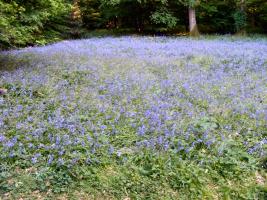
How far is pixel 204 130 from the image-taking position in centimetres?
581

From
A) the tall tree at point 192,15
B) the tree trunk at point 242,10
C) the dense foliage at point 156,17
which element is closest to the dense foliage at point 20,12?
the dense foliage at point 156,17

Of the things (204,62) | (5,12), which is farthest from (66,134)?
(204,62)

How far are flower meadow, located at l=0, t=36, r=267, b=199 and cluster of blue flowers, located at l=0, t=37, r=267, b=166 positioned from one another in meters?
0.02

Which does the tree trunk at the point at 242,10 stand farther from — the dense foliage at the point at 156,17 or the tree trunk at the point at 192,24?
the tree trunk at the point at 192,24

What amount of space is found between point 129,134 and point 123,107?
1.07 meters

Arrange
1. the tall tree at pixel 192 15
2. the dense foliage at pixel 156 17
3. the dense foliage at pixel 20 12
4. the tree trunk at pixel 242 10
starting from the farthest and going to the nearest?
the tree trunk at pixel 242 10
the tall tree at pixel 192 15
the dense foliage at pixel 156 17
the dense foliage at pixel 20 12

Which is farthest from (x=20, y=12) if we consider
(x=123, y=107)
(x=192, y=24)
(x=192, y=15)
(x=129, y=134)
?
(x=192, y=15)

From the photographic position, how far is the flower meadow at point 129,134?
15.1ft

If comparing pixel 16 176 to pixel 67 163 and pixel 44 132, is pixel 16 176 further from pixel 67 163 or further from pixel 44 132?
pixel 44 132

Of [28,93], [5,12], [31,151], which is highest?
[5,12]

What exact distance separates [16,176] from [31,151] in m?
0.54

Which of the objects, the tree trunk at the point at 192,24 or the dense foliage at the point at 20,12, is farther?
the tree trunk at the point at 192,24

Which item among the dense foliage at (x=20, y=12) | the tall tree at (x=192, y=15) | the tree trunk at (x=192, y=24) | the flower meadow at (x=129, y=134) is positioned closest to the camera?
the flower meadow at (x=129, y=134)

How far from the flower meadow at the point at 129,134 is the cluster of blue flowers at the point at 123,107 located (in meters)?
0.02
